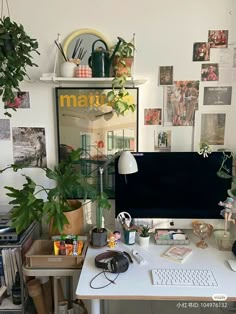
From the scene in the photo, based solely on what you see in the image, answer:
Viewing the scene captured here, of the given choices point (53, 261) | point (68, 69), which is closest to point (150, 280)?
point (53, 261)

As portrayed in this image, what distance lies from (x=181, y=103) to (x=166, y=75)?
0.63ft

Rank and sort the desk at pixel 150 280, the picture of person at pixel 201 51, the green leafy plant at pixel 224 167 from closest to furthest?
the desk at pixel 150 280, the green leafy plant at pixel 224 167, the picture of person at pixel 201 51

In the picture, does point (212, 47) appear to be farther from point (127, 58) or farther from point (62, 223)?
point (62, 223)

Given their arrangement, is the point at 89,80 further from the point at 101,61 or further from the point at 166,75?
the point at 166,75

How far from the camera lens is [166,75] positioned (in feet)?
5.84

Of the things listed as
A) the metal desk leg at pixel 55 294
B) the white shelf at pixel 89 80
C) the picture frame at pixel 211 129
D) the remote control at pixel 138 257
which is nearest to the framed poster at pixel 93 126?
the white shelf at pixel 89 80

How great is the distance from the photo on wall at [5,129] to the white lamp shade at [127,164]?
0.77m

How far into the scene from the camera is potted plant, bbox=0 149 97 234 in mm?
1578

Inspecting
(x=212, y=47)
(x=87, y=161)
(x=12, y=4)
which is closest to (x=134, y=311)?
(x=87, y=161)

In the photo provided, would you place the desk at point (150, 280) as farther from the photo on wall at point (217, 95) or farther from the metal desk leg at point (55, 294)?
the photo on wall at point (217, 95)

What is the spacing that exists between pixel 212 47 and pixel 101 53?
658mm

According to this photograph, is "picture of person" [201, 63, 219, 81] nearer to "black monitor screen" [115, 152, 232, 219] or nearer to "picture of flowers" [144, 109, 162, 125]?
"picture of flowers" [144, 109, 162, 125]

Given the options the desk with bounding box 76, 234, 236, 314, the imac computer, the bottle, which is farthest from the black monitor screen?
the bottle

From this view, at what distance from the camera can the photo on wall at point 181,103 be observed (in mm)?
1786
